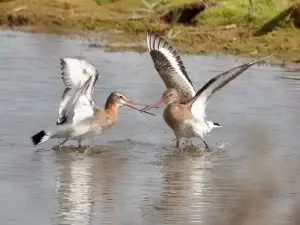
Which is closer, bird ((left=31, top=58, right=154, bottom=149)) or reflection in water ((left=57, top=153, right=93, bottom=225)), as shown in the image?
reflection in water ((left=57, top=153, right=93, bottom=225))

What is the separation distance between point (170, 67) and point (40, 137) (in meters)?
2.48

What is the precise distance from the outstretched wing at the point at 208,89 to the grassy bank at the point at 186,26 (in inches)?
233

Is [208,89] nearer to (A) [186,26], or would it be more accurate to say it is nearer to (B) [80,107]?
(B) [80,107]

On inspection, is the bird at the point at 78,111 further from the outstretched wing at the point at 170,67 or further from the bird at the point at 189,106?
the outstretched wing at the point at 170,67

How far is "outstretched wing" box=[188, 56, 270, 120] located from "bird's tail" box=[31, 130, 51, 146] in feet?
5.38

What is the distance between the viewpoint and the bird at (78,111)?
10.7 meters

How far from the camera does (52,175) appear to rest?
9.39m

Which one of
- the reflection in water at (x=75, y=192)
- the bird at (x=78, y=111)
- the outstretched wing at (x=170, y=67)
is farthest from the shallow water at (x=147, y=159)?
the outstretched wing at (x=170, y=67)

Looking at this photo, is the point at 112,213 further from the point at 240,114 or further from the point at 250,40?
the point at 250,40

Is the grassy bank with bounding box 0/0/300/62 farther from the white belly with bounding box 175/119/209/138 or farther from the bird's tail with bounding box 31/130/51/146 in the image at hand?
the bird's tail with bounding box 31/130/51/146

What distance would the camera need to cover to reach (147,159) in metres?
10.5

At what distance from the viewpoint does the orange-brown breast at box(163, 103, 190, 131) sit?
37.2ft

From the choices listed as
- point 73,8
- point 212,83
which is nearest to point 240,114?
point 212,83

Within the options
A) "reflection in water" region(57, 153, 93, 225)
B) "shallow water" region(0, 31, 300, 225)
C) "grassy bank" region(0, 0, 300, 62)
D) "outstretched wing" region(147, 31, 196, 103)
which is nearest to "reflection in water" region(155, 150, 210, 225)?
"shallow water" region(0, 31, 300, 225)
